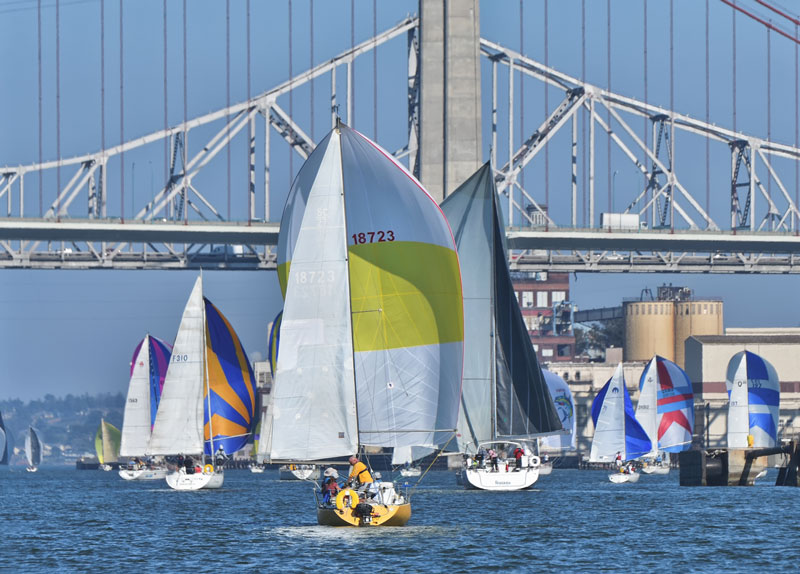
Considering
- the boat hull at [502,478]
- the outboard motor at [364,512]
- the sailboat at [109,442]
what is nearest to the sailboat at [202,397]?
the boat hull at [502,478]

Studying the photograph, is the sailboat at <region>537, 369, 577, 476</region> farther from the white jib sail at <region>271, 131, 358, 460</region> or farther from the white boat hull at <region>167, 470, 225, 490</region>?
the white jib sail at <region>271, 131, 358, 460</region>

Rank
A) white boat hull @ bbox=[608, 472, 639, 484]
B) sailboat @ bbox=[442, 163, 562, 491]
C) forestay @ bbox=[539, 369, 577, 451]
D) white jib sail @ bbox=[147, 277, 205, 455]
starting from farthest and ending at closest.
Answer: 1. forestay @ bbox=[539, 369, 577, 451]
2. white boat hull @ bbox=[608, 472, 639, 484]
3. white jib sail @ bbox=[147, 277, 205, 455]
4. sailboat @ bbox=[442, 163, 562, 491]

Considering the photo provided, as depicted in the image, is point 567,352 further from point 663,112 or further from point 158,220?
point 158,220

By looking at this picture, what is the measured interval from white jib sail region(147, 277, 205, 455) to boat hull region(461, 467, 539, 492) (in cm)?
1122

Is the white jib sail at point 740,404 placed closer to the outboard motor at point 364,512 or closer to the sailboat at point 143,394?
the sailboat at point 143,394

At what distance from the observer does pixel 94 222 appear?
95.3 metres

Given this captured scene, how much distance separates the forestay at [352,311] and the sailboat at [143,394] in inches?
1632

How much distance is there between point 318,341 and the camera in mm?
34750

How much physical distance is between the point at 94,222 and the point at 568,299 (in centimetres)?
9639

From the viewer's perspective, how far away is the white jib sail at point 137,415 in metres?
76.6

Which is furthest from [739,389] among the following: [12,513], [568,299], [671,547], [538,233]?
[568,299]

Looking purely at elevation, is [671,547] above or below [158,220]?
below

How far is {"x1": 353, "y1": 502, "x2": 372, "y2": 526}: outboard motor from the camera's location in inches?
1334

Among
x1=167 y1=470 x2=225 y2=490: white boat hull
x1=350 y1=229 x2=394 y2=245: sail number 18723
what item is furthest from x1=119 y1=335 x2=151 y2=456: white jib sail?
x1=350 y1=229 x2=394 y2=245: sail number 18723
